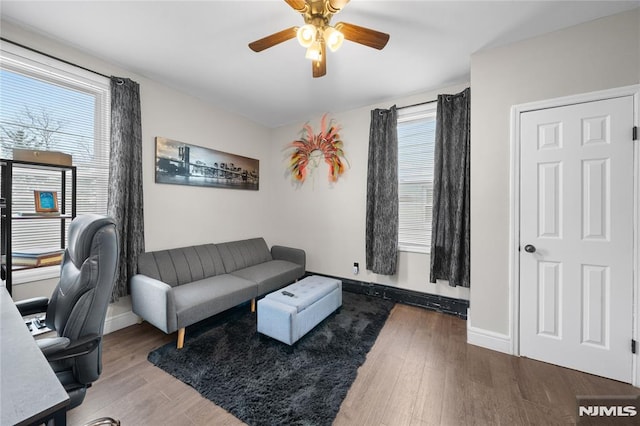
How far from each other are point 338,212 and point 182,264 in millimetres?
2169

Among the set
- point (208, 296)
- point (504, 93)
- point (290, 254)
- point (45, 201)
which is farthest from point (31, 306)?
point (504, 93)

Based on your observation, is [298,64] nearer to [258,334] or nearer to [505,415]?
[258,334]

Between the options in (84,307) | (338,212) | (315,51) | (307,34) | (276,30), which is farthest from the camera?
(338,212)

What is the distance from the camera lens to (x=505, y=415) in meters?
1.50

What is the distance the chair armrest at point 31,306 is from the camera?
142 cm

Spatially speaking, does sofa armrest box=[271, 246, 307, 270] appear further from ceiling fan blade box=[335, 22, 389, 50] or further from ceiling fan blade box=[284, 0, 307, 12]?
ceiling fan blade box=[284, 0, 307, 12]

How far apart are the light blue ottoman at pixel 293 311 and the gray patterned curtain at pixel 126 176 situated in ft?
4.67

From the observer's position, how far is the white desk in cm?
56

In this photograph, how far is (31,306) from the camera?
1457 millimetres

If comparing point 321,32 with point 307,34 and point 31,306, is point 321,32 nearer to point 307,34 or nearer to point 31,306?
point 307,34

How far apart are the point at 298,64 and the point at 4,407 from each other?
2.71 meters

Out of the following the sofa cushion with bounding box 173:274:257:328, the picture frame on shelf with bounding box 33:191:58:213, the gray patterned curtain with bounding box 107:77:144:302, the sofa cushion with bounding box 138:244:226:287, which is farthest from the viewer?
the sofa cushion with bounding box 138:244:226:287

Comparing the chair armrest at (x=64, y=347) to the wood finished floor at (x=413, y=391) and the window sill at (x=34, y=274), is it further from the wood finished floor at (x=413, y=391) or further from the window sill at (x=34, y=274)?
the window sill at (x=34, y=274)

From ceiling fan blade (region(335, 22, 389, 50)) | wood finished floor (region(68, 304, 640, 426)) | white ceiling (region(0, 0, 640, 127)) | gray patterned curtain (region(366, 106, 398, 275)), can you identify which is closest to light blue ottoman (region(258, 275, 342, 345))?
wood finished floor (region(68, 304, 640, 426))
